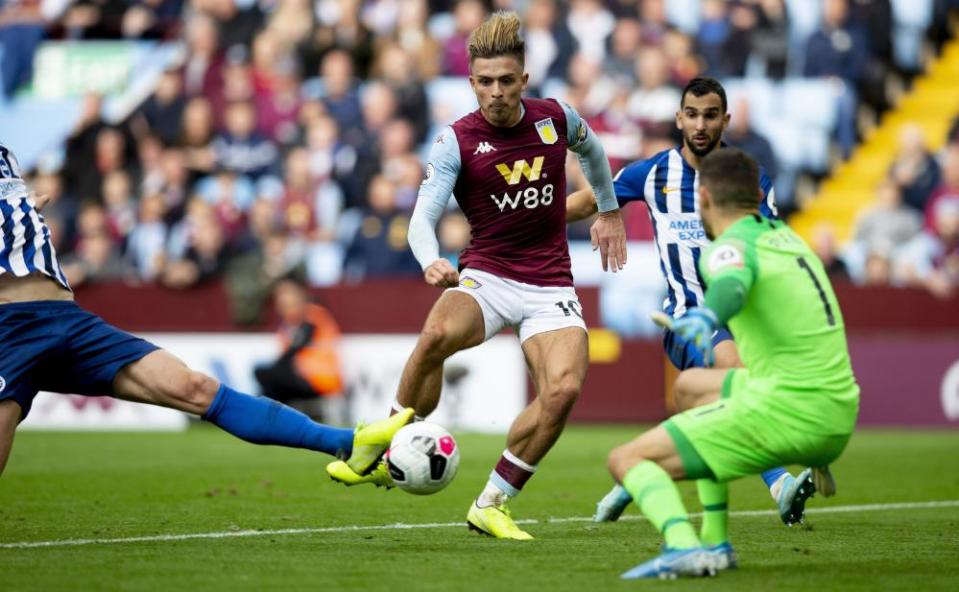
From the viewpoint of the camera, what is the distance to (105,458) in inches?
537

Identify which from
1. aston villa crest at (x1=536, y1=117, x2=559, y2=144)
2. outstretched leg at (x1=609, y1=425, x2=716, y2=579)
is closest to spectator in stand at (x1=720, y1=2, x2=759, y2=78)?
aston villa crest at (x1=536, y1=117, x2=559, y2=144)

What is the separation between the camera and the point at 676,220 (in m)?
9.20

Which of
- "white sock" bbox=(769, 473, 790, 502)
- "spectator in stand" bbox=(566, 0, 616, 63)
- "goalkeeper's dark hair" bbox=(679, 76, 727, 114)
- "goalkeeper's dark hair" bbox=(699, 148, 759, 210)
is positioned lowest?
"white sock" bbox=(769, 473, 790, 502)

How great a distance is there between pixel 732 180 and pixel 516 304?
2181mm

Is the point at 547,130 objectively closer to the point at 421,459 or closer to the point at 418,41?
the point at 421,459

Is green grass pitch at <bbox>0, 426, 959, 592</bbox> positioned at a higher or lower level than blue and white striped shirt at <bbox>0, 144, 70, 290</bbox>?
lower

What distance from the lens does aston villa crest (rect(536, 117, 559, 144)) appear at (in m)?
8.57

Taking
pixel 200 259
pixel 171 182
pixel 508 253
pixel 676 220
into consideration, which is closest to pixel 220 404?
pixel 508 253

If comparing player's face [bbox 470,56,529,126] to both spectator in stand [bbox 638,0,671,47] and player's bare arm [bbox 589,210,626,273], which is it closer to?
player's bare arm [bbox 589,210,626,273]

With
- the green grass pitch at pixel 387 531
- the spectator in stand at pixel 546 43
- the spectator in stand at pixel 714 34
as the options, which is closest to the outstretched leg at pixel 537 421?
the green grass pitch at pixel 387 531

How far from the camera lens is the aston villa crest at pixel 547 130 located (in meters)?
8.57

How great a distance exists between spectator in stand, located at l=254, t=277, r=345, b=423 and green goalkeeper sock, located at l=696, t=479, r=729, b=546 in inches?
435

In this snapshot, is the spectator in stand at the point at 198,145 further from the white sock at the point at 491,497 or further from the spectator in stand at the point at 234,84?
the white sock at the point at 491,497

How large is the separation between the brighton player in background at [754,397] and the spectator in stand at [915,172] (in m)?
12.6
